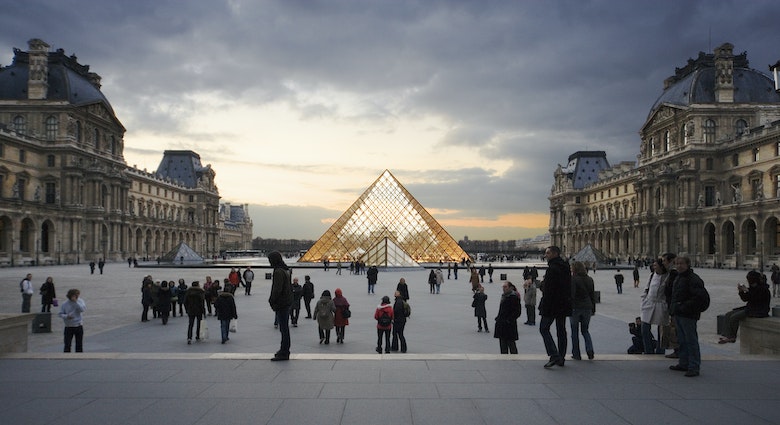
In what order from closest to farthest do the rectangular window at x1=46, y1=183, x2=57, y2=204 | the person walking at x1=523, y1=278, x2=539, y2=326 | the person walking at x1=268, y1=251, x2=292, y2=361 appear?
the person walking at x1=268, y1=251, x2=292, y2=361
the person walking at x1=523, y1=278, x2=539, y2=326
the rectangular window at x1=46, y1=183, x2=57, y2=204

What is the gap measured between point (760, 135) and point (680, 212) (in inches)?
369

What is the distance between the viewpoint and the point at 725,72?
47750 mm

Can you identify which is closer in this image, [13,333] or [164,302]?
[13,333]

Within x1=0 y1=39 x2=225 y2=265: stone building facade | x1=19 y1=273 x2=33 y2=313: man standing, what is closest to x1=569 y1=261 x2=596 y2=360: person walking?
x1=19 y1=273 x2=33 y2=313: man standing

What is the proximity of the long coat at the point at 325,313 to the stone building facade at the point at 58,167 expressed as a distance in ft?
126

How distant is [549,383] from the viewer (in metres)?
4.99

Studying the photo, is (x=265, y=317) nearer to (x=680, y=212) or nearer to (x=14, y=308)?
(x=14, y=308)

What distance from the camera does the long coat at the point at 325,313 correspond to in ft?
28.4

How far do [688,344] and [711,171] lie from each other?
163ft

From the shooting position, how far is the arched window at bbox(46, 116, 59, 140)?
1885 inches

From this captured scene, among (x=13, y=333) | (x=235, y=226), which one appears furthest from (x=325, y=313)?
(x=235, y=226)

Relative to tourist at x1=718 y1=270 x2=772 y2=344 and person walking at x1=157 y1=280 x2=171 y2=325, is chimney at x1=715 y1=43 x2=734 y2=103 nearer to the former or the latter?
tourist at x1=718 y1=270 x2=772 y2=344

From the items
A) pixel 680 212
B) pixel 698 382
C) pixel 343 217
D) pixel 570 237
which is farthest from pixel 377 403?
pixel 570 237

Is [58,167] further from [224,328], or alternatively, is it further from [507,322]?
[507,322]
